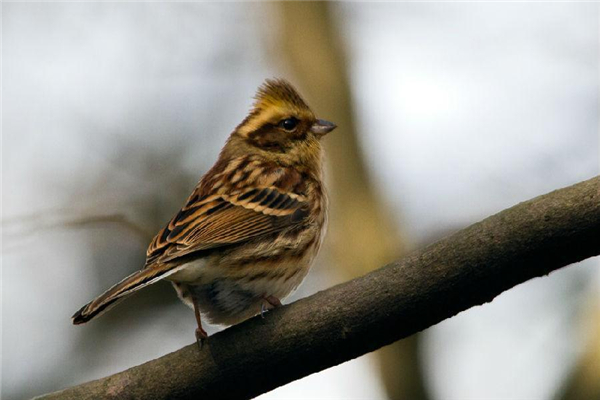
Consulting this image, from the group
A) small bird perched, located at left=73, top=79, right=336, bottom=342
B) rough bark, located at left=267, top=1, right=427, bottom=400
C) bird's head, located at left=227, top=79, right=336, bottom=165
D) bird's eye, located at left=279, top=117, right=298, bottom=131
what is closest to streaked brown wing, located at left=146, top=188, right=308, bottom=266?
small bird perched, located at left=73, top=79, right=336, bottom=342

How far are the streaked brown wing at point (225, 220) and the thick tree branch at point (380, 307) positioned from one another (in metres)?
0.64

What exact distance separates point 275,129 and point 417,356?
2.35 m

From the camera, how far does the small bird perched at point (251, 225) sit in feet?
17.5

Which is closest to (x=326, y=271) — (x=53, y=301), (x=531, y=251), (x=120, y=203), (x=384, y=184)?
(x=384, y=184)

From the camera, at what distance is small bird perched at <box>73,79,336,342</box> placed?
17.5ft

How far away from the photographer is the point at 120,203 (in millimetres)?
8961

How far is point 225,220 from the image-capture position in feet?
19.0

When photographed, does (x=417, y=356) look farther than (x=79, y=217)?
No

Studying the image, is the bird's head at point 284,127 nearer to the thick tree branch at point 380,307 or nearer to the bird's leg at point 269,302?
the bird's leg at point 269,302

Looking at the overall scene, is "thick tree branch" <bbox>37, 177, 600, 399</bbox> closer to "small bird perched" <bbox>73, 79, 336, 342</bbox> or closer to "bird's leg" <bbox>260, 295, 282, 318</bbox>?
"small bird perched" <bbox>73, 79, 336, 342</bbox>

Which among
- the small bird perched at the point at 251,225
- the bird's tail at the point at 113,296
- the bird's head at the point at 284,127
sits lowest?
the bird's tail at the point at 113,296

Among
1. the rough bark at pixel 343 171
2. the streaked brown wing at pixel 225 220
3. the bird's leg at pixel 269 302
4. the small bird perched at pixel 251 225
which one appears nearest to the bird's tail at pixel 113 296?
the small bird perched at pixel 251 225

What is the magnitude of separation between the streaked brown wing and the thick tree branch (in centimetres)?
64

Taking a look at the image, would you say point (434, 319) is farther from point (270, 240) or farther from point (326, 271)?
point (326, 271)
